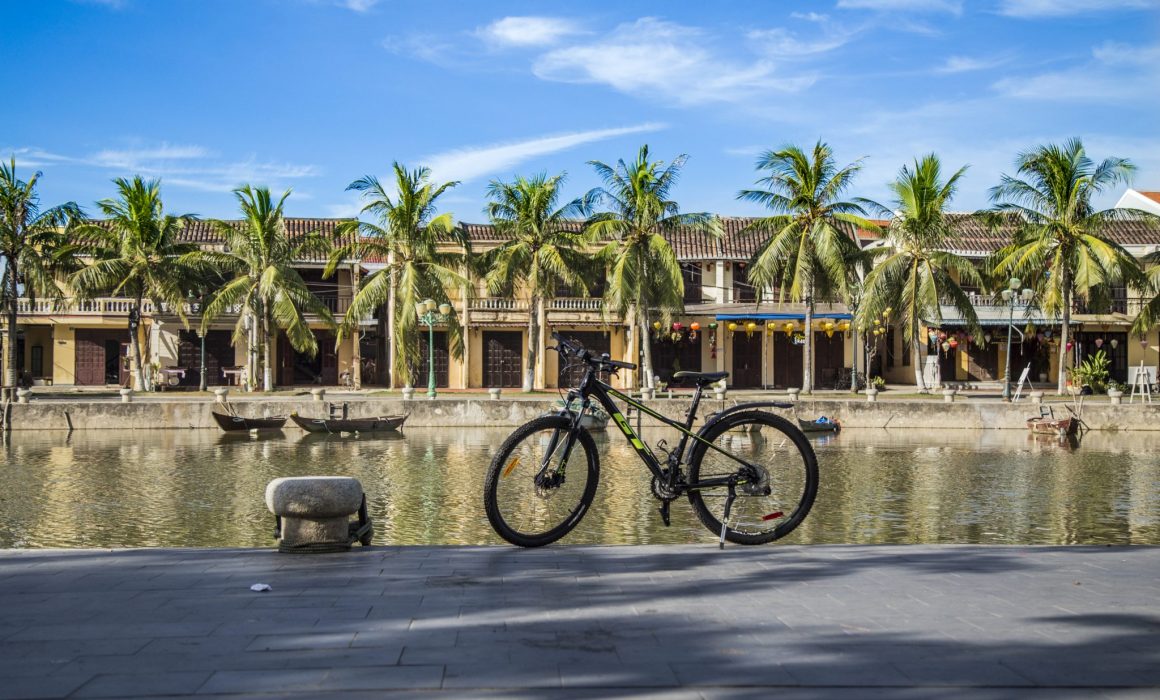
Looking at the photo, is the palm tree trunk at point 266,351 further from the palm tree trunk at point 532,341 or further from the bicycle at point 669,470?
the bicycle at point 669,470

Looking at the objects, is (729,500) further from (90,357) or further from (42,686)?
(90,357)

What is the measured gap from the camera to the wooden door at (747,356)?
45.8m

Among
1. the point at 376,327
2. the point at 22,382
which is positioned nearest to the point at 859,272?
the point at 376,327

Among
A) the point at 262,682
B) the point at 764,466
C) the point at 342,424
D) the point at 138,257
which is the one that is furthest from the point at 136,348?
the point at 262,682

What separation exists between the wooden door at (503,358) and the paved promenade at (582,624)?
125 ft

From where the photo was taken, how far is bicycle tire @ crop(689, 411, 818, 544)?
7.50 meters

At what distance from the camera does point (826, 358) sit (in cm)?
4606

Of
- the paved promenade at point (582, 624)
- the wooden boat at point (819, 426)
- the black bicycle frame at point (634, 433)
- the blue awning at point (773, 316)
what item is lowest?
the wooden boat at point (819, 426)

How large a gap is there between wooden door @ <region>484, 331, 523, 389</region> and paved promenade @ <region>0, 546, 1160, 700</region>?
37990mm

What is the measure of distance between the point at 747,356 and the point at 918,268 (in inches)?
392

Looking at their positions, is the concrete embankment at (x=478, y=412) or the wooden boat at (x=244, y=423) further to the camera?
the concrete embankment at (x=478, y=412)

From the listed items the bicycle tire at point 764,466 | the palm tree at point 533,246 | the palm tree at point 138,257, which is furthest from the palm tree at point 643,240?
the bicycle tire at point 764,466

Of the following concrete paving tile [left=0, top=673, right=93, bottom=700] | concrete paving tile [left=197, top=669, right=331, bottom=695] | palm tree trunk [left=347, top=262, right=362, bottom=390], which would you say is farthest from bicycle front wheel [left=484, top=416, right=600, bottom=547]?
palm tree trunk [left=347, top=262, right=362, bottom=390]

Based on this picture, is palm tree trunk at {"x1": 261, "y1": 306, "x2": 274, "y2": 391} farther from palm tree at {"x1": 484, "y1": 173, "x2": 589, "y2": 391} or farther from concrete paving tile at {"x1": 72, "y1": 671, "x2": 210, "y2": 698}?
concrete paving tile at {"x1": 72, "y1": 671, "x2": 210, "y2": 698}
